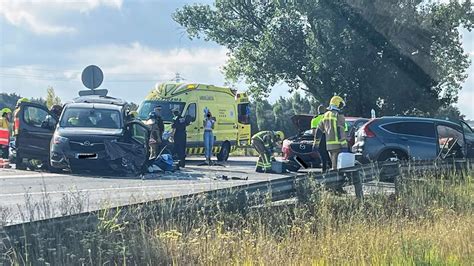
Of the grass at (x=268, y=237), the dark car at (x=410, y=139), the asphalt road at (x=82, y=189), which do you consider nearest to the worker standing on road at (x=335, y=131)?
the asphalt road at (x=82, y=189)

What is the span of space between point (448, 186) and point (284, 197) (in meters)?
3.26

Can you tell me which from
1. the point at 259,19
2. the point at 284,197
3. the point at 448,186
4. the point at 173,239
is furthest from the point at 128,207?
the point at 259,19

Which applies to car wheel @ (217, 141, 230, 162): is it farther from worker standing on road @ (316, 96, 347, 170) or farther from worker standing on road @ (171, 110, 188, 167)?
worker standing on road @ (316, 96, 347, 170)

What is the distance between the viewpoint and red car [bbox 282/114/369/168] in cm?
1816

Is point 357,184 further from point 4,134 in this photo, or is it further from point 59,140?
point 4,134

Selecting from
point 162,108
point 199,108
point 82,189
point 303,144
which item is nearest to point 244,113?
point 199,108

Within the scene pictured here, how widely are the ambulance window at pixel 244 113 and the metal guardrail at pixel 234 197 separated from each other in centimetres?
1648

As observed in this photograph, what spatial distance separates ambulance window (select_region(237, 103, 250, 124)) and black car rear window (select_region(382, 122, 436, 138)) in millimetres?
11727

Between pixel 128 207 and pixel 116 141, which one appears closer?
pixel 128 207

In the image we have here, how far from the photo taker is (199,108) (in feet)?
80.5

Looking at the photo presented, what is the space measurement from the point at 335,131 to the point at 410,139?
333 cm

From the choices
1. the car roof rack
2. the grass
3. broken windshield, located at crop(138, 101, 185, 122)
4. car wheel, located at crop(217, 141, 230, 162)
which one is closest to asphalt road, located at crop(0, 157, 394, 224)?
the grass

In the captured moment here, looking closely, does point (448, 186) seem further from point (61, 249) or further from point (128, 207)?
point (61, 249)

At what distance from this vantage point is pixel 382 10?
1524 inches
